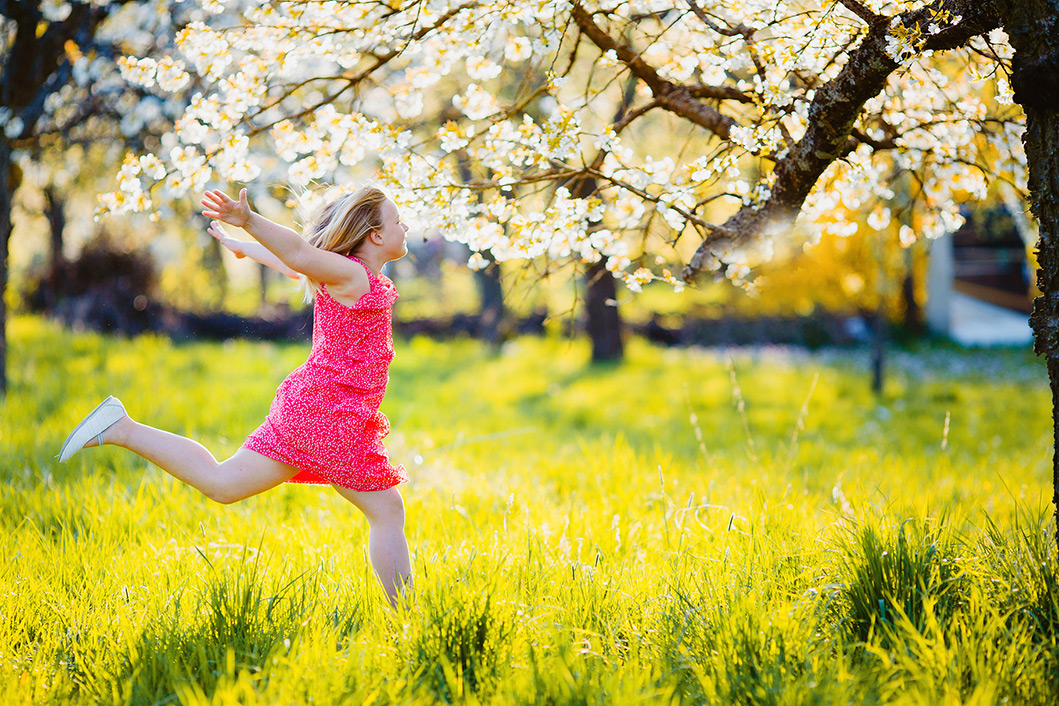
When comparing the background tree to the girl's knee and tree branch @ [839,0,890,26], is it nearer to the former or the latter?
the girl's knee

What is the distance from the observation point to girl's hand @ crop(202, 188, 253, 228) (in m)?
2.03

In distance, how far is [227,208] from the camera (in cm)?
206

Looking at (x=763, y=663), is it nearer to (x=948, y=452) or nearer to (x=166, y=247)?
(x=948, y=452)

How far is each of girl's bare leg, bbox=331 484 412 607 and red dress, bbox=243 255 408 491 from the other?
4 cm

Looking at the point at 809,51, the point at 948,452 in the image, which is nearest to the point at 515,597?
the point at 809,51

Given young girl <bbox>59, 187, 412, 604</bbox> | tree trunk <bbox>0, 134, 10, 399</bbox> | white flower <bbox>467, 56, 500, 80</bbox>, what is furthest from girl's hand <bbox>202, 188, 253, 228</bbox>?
tree trunk <bbox>0, 134, 10, 399</bbox>

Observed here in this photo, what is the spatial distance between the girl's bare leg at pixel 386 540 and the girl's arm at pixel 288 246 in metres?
0.68

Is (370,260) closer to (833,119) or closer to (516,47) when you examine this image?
(516,47)

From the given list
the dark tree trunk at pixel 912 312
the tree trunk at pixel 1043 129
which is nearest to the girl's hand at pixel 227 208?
the tree trunk at pixel 1043 129

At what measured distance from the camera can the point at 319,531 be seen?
A: 3180mm

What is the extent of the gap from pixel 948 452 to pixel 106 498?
222 inches

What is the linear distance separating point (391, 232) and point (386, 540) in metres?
1.04

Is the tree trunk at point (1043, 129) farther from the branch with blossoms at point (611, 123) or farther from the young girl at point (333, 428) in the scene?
the young girl at point (333, 428)

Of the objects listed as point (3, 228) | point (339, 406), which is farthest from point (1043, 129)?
point (3, 228)
